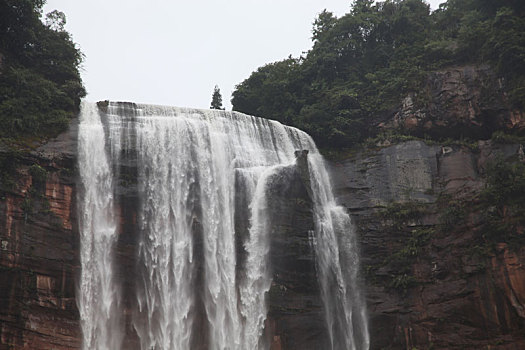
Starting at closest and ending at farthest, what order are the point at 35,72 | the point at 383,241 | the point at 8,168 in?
the point at 8,168
the point at 383,241
the point at 35,72

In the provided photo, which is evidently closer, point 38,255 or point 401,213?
point 38,255

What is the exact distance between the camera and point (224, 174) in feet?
85.0

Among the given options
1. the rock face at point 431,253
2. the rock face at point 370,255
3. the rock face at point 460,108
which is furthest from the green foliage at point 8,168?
the rock face at point 460,108

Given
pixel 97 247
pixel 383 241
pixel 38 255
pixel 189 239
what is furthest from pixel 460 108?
pixel 38 255

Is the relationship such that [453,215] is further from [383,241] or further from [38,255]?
[38,255]

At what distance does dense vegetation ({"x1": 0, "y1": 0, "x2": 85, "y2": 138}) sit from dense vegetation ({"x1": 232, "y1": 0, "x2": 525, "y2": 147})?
50.9 ft

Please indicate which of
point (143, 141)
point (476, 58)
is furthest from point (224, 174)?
point (476, 58)

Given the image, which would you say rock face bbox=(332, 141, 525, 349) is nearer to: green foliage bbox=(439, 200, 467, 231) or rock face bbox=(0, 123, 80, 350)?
green foliage bbox=(439, 200, 467, 231)

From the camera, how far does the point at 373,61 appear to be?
39.0m

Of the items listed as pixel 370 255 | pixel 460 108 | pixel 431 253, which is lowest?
pixel 370 255

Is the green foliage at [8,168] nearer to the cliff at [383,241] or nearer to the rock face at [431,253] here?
the cliff at [383,241]

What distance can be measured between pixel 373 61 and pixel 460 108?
10923 millimetres

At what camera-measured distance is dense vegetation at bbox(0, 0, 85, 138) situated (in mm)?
23281

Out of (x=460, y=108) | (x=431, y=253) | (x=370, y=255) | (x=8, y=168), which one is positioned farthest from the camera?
(x=460, y=108)
